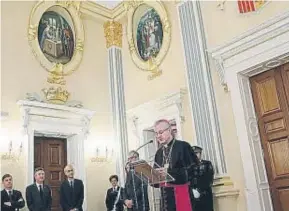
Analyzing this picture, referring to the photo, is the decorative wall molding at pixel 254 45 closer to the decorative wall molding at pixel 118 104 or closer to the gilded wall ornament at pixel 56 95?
the decorative wall molding at pixel 118 104

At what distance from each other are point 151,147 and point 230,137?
7.80 ft

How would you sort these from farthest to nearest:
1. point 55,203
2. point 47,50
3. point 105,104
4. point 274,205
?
point 105,104
point 47,50
point 55,203
point 274,205

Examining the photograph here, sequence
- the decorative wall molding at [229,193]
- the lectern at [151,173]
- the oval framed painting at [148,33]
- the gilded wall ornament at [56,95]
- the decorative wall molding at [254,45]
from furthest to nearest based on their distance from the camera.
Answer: the oval framed painting at [148,33]
the gilded wall ornament at [56,95]
the decorative wall molding at [229,193]
the decorative wall molding at [254,45]
the lectern at [151,173]

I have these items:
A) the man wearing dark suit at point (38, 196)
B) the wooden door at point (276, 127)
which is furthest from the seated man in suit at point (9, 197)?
the wooden door at point (276, 127)

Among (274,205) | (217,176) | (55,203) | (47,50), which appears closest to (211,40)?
(217,176)

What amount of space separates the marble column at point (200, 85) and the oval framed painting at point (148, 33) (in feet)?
2.16

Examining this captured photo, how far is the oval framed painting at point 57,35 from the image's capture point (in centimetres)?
838

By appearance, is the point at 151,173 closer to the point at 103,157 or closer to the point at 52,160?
the point at 52,160

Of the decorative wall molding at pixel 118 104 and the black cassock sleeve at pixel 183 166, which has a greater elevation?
the decorative wall molding at pixel 118 104

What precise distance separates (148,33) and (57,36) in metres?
2.17

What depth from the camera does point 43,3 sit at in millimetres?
8656

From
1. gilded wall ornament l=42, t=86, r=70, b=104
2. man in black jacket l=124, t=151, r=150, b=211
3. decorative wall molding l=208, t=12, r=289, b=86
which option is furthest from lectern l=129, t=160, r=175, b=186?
gilded wall ornament l=42, t=86, r=70, b=104

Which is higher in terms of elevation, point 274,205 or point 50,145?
point 50,145

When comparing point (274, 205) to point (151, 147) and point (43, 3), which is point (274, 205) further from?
point (43, 3)
